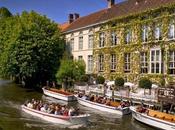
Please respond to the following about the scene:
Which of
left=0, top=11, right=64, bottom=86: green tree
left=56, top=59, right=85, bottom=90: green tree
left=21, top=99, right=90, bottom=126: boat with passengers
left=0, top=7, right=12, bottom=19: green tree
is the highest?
left=0, top=7, right=12, bottom=19: green tree

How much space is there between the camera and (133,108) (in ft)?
109

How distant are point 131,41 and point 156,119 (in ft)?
59.5

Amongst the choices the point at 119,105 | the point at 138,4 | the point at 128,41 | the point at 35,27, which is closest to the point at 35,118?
the point at 119,105

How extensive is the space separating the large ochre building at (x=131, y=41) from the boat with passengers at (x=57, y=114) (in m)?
13.1

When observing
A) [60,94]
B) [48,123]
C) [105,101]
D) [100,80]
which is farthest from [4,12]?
[48,123]

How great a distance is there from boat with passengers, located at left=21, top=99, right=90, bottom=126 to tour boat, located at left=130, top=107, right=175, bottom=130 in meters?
4.29

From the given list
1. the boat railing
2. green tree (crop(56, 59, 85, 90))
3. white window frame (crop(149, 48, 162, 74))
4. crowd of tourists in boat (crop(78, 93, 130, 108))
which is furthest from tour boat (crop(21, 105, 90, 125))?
green tree (crop(56, 59, 85, 90))

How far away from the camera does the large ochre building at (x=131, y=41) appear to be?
40.7 m

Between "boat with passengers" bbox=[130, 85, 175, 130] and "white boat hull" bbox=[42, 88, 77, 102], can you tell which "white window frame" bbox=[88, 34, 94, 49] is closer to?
"white boat hull" bbox=[42, 88, 77, 102]

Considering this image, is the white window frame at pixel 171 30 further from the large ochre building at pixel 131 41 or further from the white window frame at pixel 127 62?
the white window frame at pixel 127 62

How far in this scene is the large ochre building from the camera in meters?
40.7

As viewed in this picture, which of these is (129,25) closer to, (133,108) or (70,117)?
(133,108)

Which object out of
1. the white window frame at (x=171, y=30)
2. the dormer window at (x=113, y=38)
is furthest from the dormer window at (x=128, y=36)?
the white window frame at (x=171, y=30)

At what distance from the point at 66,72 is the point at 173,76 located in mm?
15420
